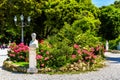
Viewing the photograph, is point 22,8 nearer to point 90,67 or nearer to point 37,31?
point 37,31

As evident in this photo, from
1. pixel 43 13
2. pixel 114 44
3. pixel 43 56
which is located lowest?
pixel 114 44

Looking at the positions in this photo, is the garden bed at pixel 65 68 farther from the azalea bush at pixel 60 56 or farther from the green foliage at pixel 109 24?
the green foliage at pixel 109 24

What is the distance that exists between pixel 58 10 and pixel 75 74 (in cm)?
2844

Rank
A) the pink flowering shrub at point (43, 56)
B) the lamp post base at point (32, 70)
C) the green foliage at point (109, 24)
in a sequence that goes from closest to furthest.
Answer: the lamp post base at point (32, 70) → the pink flowering shrub at point (43, 56) → the green foliage at point (109, 24)

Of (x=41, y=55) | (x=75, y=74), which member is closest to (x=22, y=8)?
(x=41, y=55)

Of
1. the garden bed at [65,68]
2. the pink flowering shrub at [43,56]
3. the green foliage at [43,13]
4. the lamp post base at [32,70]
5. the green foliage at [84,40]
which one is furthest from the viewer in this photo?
the green foliage at [43,13]

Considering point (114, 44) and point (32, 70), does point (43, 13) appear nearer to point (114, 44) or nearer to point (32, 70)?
point (114, 44)

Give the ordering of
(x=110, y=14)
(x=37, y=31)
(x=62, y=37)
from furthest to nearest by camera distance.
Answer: (x=110, y=14) < (x=37, y=31) < (x=62, y=37)

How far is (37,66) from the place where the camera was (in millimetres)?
19891

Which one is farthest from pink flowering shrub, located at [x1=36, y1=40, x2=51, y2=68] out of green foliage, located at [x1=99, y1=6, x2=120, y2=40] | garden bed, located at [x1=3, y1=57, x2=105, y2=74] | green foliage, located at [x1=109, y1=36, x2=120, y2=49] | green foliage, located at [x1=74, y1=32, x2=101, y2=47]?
green foliage, located at [x1=109, y1=36, x2=120, y2=49]

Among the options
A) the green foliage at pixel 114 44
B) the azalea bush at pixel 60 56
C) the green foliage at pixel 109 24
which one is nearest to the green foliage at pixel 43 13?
the green foliage at pixel 109 24

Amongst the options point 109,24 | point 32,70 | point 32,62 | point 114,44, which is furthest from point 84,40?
point 114,44

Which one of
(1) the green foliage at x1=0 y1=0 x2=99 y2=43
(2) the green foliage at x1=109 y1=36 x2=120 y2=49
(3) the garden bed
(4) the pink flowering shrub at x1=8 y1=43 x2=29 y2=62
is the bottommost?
(2) the green foliage at x1=109 y1=36 x2=120 y2=49

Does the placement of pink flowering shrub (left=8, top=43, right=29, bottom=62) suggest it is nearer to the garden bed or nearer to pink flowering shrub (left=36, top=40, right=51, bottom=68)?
pink flowering shrub (left=36, top=40, right=51, bottom=68)
